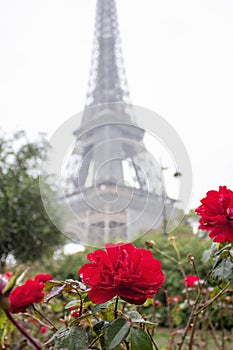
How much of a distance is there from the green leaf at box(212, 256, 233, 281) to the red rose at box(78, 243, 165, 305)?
0.26 feet

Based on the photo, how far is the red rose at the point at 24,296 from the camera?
33cm

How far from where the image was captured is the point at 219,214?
36 cm

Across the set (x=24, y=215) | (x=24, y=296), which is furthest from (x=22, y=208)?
(x=24, y=296)

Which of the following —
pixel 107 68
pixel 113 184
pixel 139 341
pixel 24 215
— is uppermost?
pixel 107 68

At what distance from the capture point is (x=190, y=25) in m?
4.81

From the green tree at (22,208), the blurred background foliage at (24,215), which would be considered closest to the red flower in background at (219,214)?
the blurred background foliage at (24,215)

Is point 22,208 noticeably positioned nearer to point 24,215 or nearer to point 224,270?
point 24,215

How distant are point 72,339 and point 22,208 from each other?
453 centimetres

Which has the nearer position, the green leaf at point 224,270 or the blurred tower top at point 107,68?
the green leaf at point 224,270

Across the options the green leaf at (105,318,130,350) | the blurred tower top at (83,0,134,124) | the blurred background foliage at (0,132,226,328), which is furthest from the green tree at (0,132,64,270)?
the green leaf at (105,318,130,350)

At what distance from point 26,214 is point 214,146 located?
8.34 ft

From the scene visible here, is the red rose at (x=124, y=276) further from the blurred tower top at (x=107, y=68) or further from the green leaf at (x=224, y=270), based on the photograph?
the blurred tower top at (x=107, y=68)

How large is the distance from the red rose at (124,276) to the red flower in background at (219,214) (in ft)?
0.28

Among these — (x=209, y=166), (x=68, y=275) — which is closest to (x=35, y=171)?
(x=68, y=275)
